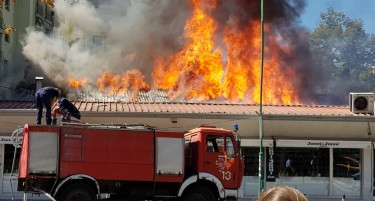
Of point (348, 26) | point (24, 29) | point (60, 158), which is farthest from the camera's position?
point (348, 26)

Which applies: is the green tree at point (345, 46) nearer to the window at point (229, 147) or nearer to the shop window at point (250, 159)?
the shop window at point (250, 159)

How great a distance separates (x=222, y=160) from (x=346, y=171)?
31.6 feet

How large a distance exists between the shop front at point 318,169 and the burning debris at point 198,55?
4698 millimetres

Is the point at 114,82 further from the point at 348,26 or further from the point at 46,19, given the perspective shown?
the point at 348,26

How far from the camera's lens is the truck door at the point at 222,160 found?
1669cm

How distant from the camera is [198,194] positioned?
54.0ft

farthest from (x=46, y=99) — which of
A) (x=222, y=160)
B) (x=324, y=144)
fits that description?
(x=324, y=144)

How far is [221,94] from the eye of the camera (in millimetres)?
28703

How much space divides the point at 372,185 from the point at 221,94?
847cm

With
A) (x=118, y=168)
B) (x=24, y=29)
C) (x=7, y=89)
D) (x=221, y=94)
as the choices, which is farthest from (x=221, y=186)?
(x=24, y=29)

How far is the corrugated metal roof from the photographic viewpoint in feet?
75.5

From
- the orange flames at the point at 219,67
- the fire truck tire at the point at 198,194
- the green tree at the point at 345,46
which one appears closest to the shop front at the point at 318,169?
the orange flames at the point at 219,67

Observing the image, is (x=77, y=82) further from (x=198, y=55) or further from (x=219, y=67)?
(x=219, y=67)

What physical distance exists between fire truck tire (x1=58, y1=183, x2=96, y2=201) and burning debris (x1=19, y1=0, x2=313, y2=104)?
13.7 m
